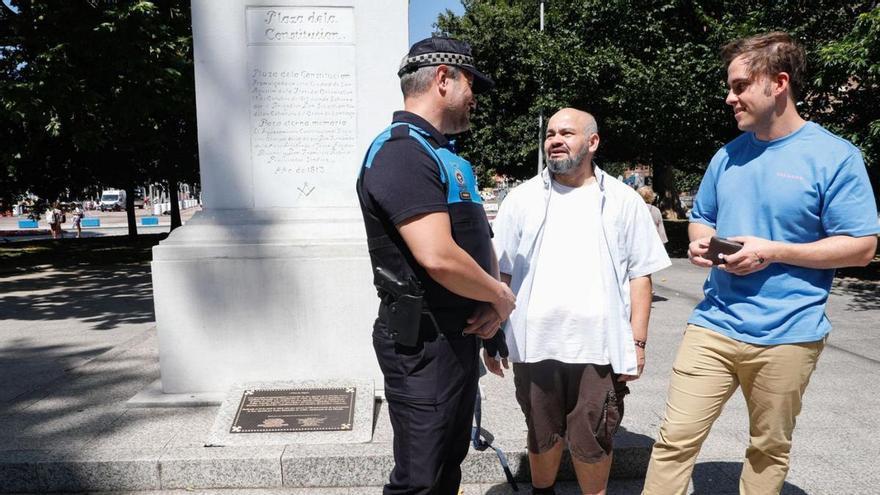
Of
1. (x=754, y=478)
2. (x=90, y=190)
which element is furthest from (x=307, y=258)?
(x=90, y=190)

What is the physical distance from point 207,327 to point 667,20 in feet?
51.6

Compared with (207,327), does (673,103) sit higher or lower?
higher

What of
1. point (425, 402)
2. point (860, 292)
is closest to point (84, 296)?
point (425, 402)

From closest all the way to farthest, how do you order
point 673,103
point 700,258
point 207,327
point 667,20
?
point 700,258 < point 207,327 < point 673,103 < point 667,20

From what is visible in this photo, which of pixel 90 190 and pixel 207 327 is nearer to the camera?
pixel 207 327

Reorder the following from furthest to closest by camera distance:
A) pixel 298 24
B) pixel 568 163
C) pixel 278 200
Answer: pixel 278 200, pixel 298 24, pixel 568 163

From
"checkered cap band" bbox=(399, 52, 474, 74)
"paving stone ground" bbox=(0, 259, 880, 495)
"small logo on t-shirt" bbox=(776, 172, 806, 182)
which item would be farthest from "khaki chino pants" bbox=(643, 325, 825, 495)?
"checkered cap band" bbox=(399, 52, 474, 74)

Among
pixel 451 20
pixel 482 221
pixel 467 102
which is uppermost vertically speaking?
pixel 451 20

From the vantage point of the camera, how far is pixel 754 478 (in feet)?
8.37

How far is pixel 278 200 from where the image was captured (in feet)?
14.3

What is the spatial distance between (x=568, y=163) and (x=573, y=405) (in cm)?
110

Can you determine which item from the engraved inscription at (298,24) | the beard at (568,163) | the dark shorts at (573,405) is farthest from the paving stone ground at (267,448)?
the engraved inscription at (298,24)

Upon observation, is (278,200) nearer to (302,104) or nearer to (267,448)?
(302,104)

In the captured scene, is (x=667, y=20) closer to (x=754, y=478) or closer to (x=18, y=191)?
(x=754, y=478)
